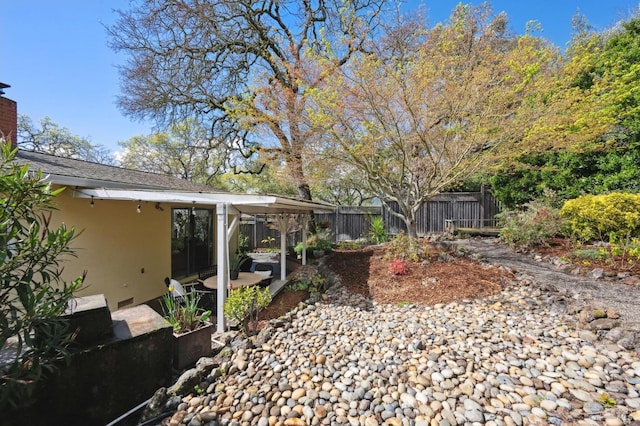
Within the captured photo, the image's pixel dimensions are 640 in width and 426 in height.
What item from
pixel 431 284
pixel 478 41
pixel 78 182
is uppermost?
pixel 478 41

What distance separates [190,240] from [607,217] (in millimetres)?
10880

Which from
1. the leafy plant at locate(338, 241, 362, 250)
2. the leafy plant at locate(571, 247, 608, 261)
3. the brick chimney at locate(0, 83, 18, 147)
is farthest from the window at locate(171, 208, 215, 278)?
the leafy plant at locate(571, 247, 608, 261)

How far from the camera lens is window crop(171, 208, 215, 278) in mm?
7473

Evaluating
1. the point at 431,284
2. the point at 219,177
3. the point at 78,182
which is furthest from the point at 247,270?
the point at 219,177

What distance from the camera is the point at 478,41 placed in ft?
23.2

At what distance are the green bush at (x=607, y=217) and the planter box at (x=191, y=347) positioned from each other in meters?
9.03

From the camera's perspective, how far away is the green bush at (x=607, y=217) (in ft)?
21.9

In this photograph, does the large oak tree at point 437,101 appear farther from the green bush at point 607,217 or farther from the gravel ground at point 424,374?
the gravel ground at point 424,374

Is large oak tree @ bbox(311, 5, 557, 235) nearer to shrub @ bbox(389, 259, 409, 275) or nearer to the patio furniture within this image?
shrub @ bbox(389, 259, 409, 275)

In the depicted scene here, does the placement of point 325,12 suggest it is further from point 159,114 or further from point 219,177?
point 219,177

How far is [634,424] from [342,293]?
13.5 feet

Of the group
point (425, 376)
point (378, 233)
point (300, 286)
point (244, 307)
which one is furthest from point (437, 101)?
point (378, 233)

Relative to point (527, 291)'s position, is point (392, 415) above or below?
below

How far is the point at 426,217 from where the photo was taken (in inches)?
512
